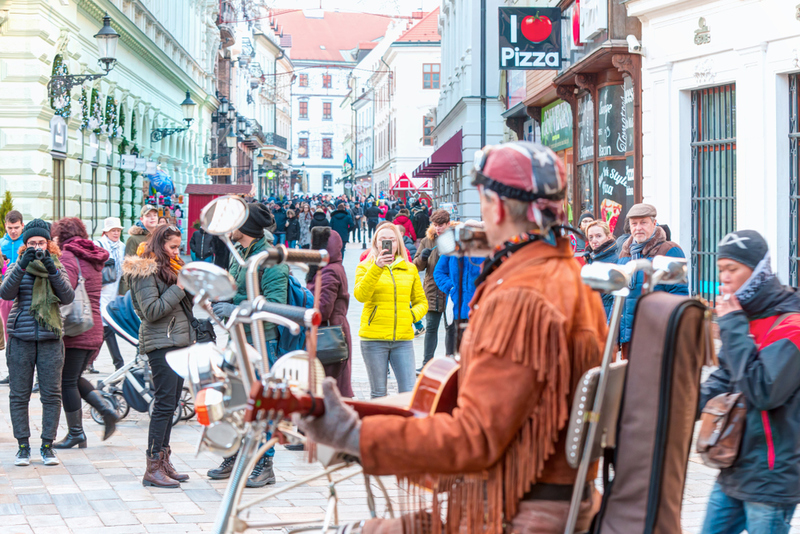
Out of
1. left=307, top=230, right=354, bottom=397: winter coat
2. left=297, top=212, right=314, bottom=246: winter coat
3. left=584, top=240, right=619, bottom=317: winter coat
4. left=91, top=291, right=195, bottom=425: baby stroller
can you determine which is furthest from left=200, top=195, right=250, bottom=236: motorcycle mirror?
left=297, top=212, right=314, bottom=246: winter coat

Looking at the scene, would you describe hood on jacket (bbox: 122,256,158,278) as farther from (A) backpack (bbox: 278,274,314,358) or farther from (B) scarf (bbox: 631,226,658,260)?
(B) scarf (bbox: 631,226,658,260)

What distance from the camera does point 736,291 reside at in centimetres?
360

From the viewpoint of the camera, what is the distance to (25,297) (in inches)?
284

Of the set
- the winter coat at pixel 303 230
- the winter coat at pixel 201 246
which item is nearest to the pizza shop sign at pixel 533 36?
the winter coat at pixel 201 246

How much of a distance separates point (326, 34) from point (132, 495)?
130087mm

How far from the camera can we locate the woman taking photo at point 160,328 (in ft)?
21.7

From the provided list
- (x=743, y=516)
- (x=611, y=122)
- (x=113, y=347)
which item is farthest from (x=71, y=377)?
(x=611, y=122)

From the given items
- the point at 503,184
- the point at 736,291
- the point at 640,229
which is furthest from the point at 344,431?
the point at 640,229

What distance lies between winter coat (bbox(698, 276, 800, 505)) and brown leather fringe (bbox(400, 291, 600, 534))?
1.21m

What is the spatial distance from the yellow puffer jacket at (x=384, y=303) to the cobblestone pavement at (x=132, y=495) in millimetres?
1193

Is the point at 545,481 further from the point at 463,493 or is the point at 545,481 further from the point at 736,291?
the point at 736,291

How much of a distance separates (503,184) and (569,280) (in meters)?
0.29

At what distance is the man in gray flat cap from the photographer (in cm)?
806

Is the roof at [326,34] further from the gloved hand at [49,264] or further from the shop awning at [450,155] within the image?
the gloved hand at [49,264]
